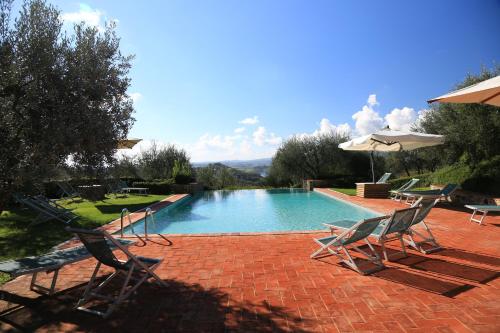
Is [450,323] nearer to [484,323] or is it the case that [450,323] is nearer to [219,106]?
[484,323]

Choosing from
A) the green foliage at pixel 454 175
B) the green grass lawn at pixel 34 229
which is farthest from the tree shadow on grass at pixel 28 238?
the green foliage at pixel 454 175

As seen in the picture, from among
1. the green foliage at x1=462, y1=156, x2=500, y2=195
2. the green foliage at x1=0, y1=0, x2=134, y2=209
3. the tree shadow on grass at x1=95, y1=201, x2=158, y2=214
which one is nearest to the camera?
the green foliage at x1=0, y1=0, x2=134, y2=209

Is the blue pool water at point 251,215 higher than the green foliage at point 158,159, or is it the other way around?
the green foliage at point 158,159

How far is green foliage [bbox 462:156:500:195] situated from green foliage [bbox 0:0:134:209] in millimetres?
11859

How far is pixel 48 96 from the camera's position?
441 cm

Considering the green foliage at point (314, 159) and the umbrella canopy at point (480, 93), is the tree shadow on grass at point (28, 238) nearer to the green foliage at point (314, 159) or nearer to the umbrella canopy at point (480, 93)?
the umbrella canopy at point (480, 93)

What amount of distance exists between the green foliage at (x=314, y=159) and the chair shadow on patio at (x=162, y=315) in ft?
66.4

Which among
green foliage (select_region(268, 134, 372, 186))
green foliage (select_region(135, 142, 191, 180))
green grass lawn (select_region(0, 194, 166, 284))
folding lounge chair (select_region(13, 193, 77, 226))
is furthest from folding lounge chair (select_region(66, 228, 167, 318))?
green foliage (select_region(135, 142, 191, 180))

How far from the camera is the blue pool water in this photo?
9.54m

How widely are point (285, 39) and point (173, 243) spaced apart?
10.1m

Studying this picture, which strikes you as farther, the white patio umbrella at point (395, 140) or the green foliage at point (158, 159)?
the green foliage at point (158, 159)

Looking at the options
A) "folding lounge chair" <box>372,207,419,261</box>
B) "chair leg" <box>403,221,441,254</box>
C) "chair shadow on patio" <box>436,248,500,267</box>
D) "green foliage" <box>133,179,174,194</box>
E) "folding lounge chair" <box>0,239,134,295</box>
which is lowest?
"chair shadow on patio" <box>436,248,500,267</box>

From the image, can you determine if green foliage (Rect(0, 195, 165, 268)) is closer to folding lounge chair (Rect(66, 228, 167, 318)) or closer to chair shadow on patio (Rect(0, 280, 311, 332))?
chair shadow on patio (Rect(0, 280, 311, 332))

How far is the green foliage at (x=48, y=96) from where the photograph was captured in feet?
13.6
